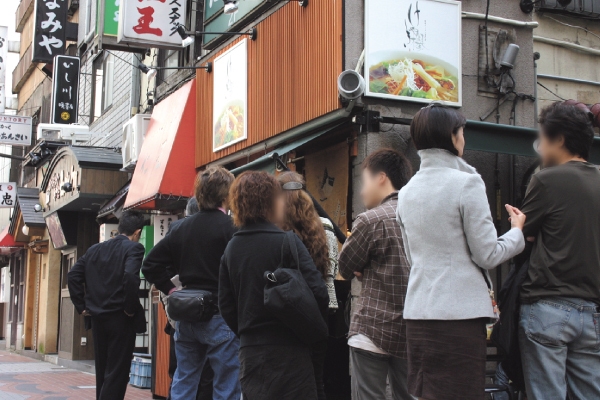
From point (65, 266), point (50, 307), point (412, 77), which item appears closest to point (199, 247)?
point (412, 77)

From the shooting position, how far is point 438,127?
335 centimetres

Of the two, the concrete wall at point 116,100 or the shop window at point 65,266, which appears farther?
the shop window at point 65,266

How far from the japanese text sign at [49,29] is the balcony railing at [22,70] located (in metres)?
8.73

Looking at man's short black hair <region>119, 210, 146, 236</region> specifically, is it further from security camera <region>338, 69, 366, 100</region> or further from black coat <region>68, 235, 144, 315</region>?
security camera <region>338, 69, 366, 100</region>

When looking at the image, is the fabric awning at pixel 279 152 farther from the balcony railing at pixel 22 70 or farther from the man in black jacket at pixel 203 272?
the balcony railing at pixel 22 70

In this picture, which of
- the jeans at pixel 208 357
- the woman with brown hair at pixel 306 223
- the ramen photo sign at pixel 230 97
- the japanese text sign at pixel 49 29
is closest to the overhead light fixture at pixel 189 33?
the ramen photo sign at pixel 230 97

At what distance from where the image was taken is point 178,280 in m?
5.74

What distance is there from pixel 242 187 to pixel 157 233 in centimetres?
794

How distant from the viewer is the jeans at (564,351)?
11.0 feet

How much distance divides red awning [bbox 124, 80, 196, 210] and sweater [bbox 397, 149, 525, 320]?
307 inches

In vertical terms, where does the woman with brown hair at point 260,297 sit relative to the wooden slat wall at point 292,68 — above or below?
below

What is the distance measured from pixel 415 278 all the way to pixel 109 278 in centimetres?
438

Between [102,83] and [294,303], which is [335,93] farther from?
[102,83]

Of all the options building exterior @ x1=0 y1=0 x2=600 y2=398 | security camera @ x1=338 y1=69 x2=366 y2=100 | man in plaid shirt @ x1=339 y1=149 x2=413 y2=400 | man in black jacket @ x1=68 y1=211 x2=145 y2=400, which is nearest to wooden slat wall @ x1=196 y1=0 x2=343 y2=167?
building exterior @ x1=0 y1=0 x2=600 y2=398
